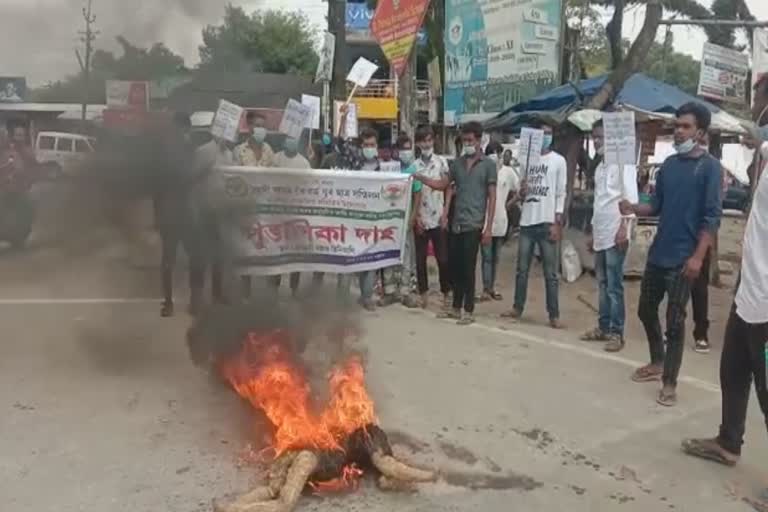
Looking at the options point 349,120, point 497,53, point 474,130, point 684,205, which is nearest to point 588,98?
point 497,53

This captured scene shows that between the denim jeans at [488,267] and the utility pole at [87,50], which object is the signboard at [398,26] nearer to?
the denim jeans at [488,267]

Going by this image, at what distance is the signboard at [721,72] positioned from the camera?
424 inches

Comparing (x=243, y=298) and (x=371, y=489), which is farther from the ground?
(x=243, y=298)

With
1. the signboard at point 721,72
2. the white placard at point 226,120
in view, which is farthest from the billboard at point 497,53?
the white placard at point 226,120

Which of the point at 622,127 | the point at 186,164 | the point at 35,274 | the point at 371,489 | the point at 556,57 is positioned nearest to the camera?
the point at 371,489

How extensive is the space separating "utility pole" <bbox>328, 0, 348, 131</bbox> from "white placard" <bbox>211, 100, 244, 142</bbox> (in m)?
5.79

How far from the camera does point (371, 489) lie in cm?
390

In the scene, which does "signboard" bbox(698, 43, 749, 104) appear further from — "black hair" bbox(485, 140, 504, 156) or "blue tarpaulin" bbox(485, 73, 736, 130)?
"black hair" bbox(485, 140, 504, 156)

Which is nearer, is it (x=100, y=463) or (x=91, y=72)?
(x=100, y=463)

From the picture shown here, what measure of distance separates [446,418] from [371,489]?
115cm

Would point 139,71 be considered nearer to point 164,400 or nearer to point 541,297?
point 164,400

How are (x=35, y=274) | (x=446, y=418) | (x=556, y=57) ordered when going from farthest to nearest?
(x=556, y=57), (x=35, y=274), (x=446, y=418)

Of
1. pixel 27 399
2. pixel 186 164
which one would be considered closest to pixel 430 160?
pixel 186 164

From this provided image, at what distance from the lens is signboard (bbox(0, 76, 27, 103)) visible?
611 cm
